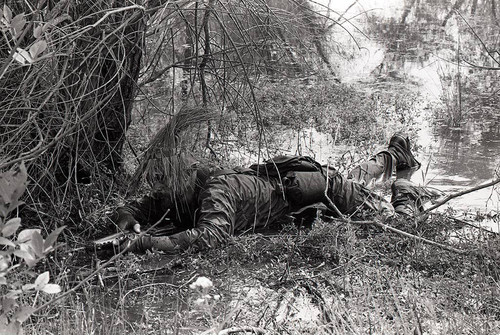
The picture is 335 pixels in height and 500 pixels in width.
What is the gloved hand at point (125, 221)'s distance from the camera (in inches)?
201

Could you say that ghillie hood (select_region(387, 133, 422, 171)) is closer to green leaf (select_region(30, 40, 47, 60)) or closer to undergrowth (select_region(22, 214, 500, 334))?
undergrowth (select_region(22, 214, 500, 334))

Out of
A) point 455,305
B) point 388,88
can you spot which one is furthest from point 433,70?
point 455,305

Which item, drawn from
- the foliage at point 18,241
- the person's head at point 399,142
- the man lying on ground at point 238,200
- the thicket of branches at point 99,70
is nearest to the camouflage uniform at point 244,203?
the man lying on ground at point 238,200

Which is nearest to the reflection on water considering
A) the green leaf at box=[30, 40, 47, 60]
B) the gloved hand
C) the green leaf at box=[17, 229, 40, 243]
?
the gloved hand

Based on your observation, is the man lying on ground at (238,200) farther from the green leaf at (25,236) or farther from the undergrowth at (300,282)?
the green leaf at (25,236)

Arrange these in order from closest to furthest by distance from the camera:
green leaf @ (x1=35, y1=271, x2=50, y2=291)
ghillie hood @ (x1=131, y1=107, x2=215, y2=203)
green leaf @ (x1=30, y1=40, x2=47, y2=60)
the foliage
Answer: the foliage < green leaf @ (x1=35, y1=271, x2=50, y2=291) < green leaf @ (x1=30, y1=40, x2=47, y2=60) < ghillie hood @ (x1=131, y1=107, x2=215, y2=203)

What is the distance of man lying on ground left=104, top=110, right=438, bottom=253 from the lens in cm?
505

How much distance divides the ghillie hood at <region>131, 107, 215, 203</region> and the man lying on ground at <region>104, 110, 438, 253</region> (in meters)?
0.02

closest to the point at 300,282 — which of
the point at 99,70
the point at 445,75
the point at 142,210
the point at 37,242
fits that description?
the point at 142,210

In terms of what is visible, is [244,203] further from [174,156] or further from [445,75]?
[445,75]

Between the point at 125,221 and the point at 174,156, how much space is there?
0.57 meters

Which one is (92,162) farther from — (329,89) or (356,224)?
(329,89)

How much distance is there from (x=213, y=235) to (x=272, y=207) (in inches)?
31.0

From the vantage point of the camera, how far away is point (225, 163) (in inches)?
253
